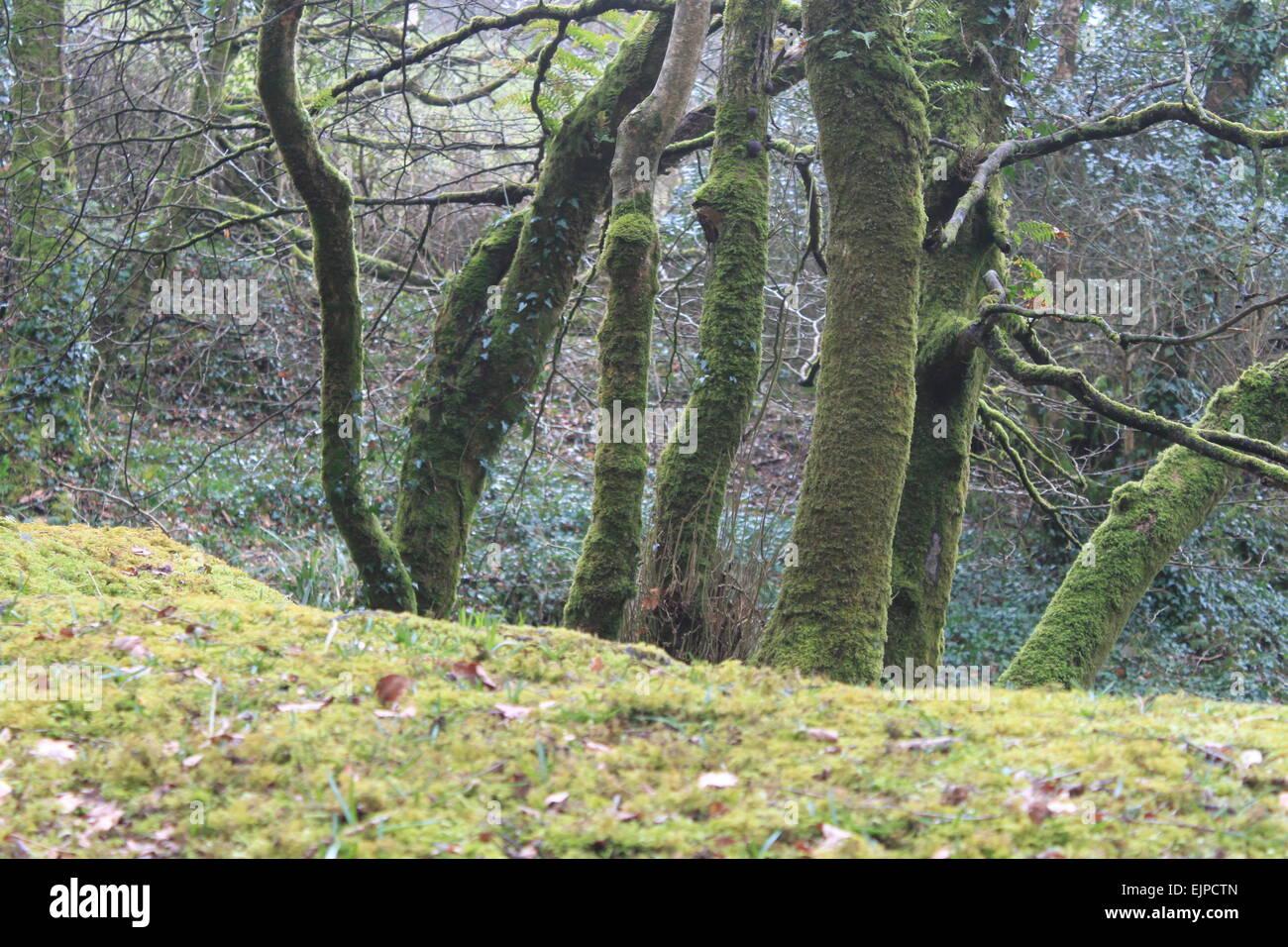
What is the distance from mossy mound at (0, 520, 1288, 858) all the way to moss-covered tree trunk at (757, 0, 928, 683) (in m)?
0.77

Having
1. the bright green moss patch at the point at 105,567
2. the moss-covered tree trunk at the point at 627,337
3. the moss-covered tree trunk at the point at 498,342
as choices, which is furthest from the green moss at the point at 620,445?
the bright green moss patch at the point at 105,567

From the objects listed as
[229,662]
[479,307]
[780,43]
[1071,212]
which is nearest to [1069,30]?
[1071,212]

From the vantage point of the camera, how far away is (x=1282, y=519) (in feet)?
40.7

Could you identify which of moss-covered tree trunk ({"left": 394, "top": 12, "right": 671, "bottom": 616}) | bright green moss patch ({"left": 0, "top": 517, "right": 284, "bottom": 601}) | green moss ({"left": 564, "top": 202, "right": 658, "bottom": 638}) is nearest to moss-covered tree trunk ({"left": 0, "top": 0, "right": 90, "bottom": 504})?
moss-covered tree trunk ({"left": 394, "top": 12, "right": 671, "bottom": 616})

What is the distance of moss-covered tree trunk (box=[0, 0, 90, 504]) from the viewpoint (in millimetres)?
10336

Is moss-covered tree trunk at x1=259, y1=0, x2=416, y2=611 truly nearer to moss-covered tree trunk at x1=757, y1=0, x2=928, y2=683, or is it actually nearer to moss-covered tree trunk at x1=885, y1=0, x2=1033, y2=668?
moss-covered tree trunk at x1=757, y1=0, x2=928, y2=683

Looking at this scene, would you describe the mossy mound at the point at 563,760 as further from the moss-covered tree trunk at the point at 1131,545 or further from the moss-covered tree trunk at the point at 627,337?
the moss-covered tree trunk at the point at 1131,545

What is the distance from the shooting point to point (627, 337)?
5770mm

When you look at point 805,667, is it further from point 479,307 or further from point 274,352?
point 274,352

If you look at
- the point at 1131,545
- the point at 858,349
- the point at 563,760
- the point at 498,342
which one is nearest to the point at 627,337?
the point at 498,342

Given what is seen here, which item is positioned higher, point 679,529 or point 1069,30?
point 1069,30

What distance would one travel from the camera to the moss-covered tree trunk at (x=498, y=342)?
6969mm

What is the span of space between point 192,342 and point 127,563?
10.6 meters

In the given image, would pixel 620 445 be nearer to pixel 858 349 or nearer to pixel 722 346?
pixel 722 346
